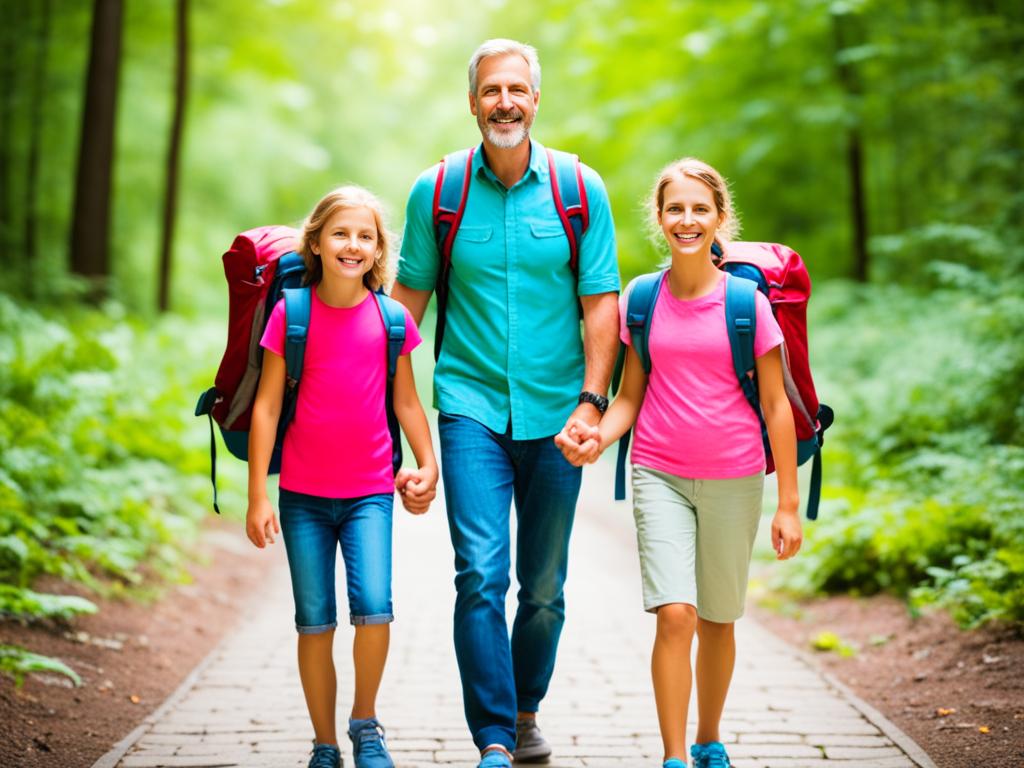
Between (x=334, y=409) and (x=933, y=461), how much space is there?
555cm

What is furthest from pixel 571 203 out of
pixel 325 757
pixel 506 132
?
pixel 325 757

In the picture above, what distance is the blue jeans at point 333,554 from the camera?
4180 mm

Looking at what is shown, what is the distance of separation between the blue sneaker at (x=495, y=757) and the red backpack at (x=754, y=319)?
100 centimetres

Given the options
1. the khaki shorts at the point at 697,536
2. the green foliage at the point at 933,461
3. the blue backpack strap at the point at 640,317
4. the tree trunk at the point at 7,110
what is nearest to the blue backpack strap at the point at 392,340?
the blue backpack strap at the point at 640,317

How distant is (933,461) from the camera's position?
8.33 m

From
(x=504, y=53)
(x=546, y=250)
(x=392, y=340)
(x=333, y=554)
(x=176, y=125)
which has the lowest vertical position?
(x=333, y=554)

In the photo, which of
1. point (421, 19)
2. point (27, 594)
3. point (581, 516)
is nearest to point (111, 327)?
point (581, 516)

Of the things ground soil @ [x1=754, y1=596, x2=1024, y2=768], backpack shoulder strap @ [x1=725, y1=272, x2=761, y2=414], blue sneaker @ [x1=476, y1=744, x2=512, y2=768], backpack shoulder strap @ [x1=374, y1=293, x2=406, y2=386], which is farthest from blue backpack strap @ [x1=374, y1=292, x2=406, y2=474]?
ground soil @ [x1=754, y1=596, x2=1024, y2=768]

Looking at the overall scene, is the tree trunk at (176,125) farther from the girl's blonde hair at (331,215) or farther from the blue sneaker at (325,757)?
the blue sneaker at (325,757)

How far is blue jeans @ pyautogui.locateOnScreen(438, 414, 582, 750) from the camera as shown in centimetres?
416

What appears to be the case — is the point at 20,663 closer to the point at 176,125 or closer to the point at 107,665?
the point at 107,665

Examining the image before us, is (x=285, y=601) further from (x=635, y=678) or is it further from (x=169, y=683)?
(x=635, y=678)

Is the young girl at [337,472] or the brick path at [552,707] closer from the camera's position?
the young girl at [337,472]

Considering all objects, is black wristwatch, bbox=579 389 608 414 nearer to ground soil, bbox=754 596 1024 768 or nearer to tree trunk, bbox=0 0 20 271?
ground soil, bbox=754 596 1024 768
